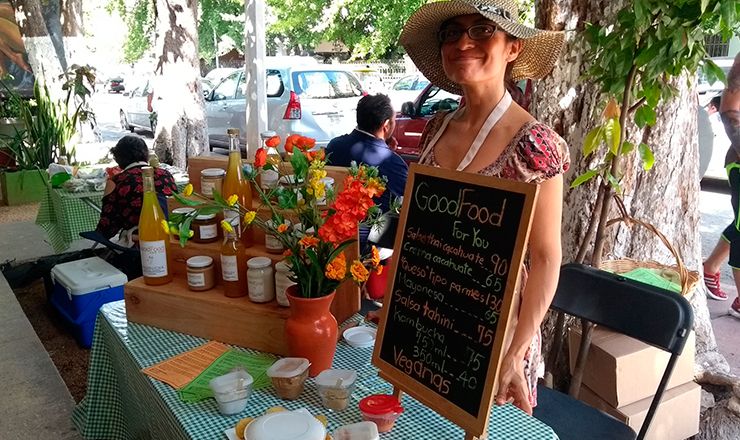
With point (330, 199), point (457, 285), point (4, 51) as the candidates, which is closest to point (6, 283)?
point (330, 199)

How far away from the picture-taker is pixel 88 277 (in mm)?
3367

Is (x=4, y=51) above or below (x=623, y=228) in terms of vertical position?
above

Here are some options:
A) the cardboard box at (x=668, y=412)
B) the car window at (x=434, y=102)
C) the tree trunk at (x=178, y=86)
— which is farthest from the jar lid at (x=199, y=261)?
the car window at (x=434, y=102)

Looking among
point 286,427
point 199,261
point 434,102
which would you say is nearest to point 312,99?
point 434,102

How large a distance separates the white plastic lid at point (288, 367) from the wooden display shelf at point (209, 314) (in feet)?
0.43

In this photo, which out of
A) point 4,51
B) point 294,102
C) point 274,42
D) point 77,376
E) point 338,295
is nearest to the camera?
point 338,295

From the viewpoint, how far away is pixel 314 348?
1.42 m

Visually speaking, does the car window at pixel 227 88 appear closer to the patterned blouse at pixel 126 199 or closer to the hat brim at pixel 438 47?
the patterned blouse at pixel 126 199

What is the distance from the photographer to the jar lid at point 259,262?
1.56 metres

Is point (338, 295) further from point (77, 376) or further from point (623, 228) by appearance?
point (77, 376)

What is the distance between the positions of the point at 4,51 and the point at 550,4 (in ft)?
30.6

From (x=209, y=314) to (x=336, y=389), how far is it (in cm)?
54

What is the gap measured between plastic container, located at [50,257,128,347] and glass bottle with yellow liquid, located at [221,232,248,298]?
78.3 inches

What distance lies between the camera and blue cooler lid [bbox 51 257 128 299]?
10.8ft
